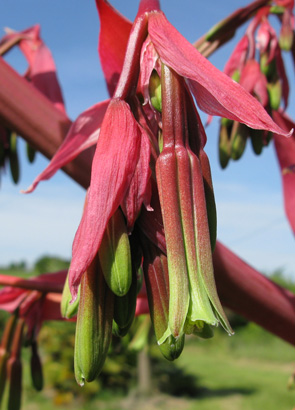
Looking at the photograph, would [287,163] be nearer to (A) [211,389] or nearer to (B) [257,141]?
(B) [257,141]

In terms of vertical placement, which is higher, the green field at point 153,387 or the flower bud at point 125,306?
the flower bud at point 125,306

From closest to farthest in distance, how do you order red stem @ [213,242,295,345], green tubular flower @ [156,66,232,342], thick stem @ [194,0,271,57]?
green tubular flower @ [156,66,232,342]
red stem @ [213,242,295,345]
thick stem @ [194,0,271,57]

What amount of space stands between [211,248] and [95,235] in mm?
60

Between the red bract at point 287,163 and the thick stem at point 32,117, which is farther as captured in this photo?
the red bract at point 287,163

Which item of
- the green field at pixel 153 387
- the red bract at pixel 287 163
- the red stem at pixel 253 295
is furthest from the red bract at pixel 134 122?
the green field at pixel 153 387

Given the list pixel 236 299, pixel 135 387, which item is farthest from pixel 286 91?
pixel 135 387

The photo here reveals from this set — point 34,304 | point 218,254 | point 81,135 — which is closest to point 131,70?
point 81,135

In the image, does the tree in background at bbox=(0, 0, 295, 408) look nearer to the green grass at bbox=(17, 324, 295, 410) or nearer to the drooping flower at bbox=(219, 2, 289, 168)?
the drooping flower at bbox=(219, 2, 289, 168)

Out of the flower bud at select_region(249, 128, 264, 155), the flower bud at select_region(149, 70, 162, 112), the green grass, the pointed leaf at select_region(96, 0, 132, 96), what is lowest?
the green grass

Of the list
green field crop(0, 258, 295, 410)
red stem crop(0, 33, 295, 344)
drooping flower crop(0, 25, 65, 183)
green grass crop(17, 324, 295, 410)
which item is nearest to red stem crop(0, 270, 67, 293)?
red stem crop(0, 33, 295, 344)

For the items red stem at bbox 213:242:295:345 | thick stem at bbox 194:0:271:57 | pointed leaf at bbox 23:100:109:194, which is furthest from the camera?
thick stem at bbox 194:0:271:57

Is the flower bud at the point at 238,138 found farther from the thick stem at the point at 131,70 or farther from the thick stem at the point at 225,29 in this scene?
the thick stem at the point at 131,70

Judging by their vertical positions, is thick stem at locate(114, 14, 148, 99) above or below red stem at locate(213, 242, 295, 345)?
above

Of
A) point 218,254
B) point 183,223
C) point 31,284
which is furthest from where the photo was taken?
point 31,284
